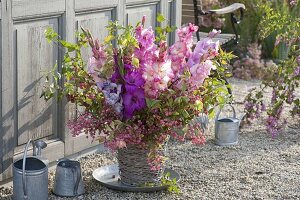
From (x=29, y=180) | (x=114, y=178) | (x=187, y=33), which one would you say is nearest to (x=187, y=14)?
(x=114, y=178)

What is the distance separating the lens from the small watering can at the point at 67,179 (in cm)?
494

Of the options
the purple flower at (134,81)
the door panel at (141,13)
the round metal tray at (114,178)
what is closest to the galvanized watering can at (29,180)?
the round metal tray at (114,178)

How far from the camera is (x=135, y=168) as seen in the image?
5.07 m

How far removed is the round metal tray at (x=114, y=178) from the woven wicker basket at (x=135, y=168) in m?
0.04

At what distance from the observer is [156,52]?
187 inches

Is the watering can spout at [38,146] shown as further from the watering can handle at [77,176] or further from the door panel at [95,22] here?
the door panel at [95,22]

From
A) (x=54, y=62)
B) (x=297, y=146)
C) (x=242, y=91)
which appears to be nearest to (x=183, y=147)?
(x=297, y=146)

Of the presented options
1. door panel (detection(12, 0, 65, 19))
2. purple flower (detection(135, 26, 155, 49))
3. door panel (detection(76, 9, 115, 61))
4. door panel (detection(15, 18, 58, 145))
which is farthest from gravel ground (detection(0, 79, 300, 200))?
door panel (detection(12, 0, 65, 19))

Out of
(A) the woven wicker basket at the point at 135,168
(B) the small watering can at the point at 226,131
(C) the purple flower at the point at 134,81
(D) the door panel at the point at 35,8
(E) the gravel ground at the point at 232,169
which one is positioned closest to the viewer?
(C) the purple flower at the point at 134,81

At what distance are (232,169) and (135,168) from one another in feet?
3.16

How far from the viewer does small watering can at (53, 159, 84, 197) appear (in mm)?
4938

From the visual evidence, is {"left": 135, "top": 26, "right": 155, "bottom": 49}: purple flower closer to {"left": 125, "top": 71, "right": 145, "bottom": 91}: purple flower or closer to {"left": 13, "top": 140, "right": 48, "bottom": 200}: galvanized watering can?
{"left": 125, "top": 71, "right": 145, "bottom": 91}: purple flower

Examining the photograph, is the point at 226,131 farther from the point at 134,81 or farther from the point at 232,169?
the point at 134,81

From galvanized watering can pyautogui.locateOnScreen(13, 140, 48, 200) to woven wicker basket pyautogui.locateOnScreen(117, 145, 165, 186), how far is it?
1.75 feet
